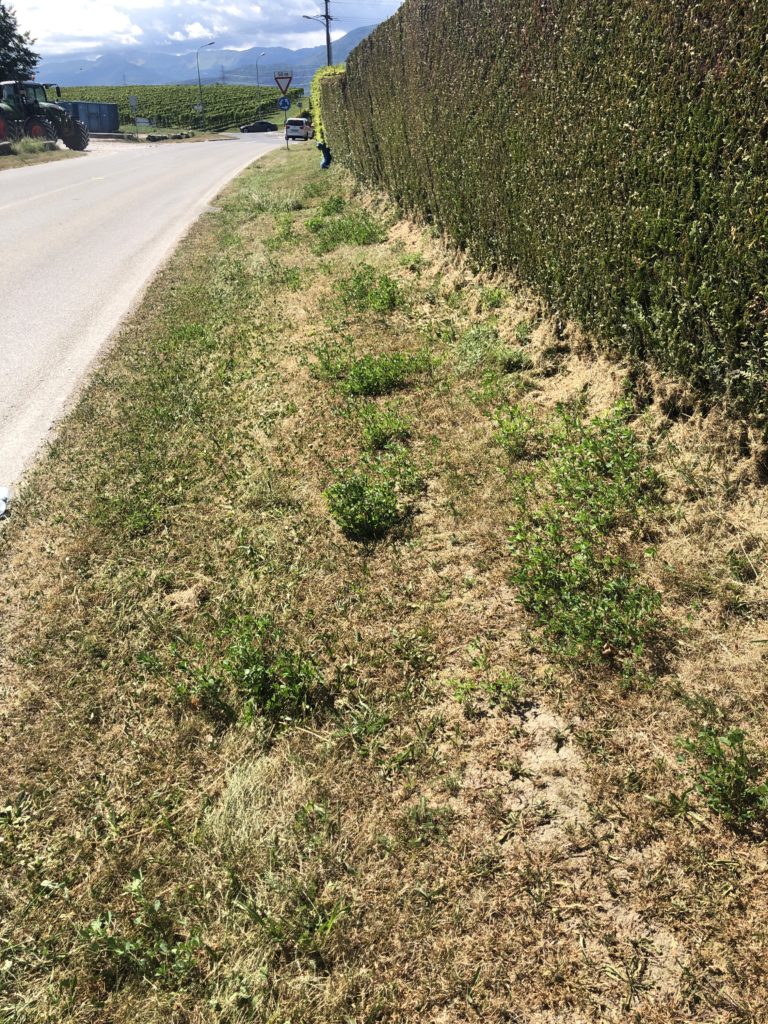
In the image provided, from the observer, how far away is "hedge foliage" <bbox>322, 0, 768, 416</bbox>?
350cm

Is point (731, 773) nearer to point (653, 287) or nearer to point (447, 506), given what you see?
point (447, 506)

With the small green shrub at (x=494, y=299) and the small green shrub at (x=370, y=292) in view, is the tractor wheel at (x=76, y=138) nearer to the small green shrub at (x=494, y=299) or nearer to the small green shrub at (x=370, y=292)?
the small green shrub at (x=370, y=292)

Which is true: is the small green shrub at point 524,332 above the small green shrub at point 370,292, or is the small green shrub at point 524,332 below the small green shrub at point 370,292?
below

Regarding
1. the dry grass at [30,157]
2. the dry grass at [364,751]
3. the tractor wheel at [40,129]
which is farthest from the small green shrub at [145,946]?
the tractor wheel at [40,129]

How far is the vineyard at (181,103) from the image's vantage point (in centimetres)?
6794

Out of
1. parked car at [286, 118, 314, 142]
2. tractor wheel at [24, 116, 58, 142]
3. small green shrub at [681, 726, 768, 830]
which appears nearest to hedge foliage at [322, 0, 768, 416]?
small green shrub at [681, 726, 768, 830]

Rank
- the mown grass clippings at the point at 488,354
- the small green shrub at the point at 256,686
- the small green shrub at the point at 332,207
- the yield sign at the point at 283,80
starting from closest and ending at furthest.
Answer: the small green shrub at the point at 256,686 < the mown grass clippings at the point at 488,354 < the small green shrub at the point at 332,207 < the yield sign at the point at 283,80

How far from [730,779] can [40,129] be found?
40.8 metres

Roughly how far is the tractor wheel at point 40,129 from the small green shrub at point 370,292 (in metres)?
32.5

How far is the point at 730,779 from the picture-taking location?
231 centimetres

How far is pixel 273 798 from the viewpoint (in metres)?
2.57

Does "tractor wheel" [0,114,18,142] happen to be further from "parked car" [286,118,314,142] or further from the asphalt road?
"parked car" [286,118,314,142]

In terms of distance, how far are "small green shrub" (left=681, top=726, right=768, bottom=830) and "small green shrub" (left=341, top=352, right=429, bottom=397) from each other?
158 inches

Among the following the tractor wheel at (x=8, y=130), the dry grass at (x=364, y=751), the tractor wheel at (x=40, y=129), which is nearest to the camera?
the dry grass at (x=364, y=751)
